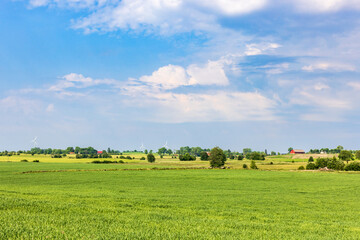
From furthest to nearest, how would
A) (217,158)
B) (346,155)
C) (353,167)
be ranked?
(346,155)
(217,158)
(353,167)

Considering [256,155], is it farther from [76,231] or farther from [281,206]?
[76,231]

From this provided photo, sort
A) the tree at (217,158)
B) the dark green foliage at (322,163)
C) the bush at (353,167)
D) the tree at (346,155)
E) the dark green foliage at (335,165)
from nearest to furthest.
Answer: the bush at (353,167)
the dark green foliage at (335,165)
the dark green foliage at (322,163)
the tree at (217,158)
the tree at (346,155)

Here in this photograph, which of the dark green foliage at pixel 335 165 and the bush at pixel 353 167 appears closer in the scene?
the bush at pixel 353 167

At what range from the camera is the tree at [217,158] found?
380 feet

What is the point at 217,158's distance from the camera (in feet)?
381

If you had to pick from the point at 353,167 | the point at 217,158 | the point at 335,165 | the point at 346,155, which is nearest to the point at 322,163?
the point at 335,165

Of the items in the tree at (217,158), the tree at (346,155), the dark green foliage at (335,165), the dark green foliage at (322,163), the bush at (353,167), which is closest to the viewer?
the bush at (353,167)

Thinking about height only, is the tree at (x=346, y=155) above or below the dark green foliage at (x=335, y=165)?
above

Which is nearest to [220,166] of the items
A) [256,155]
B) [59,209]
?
Answer: [256,155]

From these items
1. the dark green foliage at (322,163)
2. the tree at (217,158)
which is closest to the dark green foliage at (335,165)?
the dark green foliage at (322,163)

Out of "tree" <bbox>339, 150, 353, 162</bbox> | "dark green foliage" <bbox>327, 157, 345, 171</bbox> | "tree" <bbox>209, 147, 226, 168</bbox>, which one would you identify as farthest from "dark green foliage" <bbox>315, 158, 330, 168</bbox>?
"tree" <bbox>339, 150, 353, 162</bbox>

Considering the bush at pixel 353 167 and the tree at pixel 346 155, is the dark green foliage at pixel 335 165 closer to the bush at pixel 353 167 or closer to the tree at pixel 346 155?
the bush at pixel 353 167

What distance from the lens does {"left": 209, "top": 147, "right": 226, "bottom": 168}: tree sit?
11569cm

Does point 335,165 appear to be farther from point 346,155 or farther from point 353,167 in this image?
point 346,155
